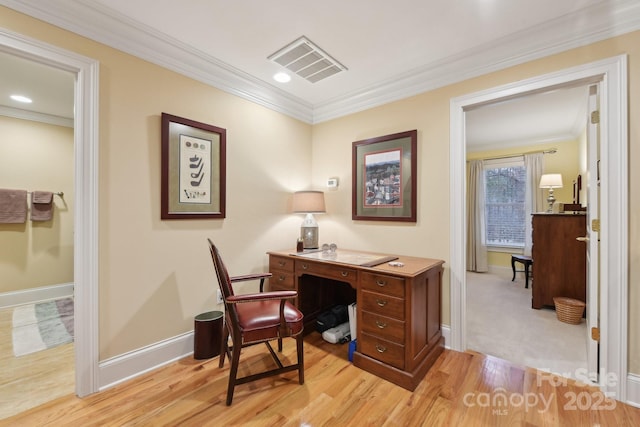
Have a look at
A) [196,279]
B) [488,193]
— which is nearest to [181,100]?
[196,279]

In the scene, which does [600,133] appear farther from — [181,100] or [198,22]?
[181,100]

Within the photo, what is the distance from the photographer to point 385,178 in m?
2.77

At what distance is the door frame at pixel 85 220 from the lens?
1742 millimetres

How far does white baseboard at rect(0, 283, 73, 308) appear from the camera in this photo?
335 cm

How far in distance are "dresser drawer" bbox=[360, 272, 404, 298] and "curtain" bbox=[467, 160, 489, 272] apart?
4.40m

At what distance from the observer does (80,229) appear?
174 centimetres

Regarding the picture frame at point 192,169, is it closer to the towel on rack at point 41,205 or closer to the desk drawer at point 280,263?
the desk drawer at point 280,263

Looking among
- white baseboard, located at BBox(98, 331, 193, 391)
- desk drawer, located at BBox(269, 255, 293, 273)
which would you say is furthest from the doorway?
white baseboard, located at BBox(98, 331, 193, 391)

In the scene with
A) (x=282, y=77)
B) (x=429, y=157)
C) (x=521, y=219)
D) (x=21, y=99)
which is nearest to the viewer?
(x=429, y=157)

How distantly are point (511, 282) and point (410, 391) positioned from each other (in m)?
3.90

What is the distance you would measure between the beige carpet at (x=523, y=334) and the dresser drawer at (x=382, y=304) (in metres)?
1.08

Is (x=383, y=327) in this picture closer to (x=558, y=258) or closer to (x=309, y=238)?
(x=309, y=238)

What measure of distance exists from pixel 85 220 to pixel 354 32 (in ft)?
7.45

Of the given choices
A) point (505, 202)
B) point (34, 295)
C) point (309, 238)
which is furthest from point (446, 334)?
point (34, 295)
